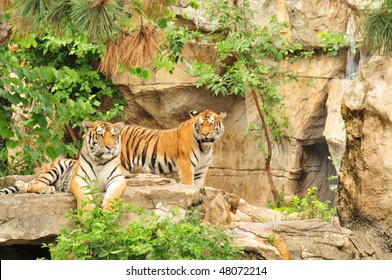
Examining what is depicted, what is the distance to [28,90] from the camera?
21.9 ft

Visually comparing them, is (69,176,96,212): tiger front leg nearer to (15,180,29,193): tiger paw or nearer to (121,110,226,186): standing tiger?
(15,180,29,193): tiger paw

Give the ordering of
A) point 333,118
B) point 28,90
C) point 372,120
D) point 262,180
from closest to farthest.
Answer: point 28,90, point 372,120, point 333,118, point 262,180

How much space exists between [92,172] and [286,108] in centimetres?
537

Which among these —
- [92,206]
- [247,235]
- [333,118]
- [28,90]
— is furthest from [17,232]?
[333,118]

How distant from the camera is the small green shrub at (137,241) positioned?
6.07 metres

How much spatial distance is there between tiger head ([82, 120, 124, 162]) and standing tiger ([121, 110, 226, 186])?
198 cm

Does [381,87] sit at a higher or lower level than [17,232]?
higher

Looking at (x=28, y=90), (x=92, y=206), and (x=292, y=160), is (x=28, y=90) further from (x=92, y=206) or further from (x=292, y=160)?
(x=292, y=160)

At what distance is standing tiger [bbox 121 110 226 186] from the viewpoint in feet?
32.2

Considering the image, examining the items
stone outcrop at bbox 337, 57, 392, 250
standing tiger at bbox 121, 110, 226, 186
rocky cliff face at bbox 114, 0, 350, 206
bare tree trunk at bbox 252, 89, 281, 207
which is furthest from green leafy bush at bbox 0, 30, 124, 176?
stone outcrop at bbox 337, 57, 392, 250

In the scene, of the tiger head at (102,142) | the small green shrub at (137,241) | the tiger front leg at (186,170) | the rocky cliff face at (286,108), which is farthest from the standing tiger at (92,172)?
the rocky cliff face at (286,108)

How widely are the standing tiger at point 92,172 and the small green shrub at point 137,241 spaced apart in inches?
30.7

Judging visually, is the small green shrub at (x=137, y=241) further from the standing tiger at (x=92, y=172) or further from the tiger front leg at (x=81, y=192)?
the standing tiger at (x=92, y=172)
